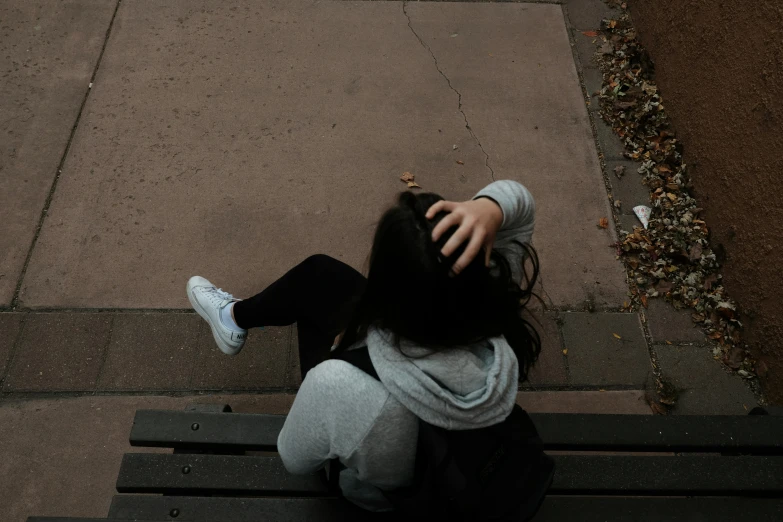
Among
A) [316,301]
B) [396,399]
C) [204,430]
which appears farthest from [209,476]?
[396,399]

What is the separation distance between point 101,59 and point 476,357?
326cm

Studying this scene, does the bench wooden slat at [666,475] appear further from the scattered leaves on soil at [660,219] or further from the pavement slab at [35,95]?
the pavement slab at [35,95]

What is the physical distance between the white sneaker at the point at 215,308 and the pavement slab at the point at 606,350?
55.0 inches

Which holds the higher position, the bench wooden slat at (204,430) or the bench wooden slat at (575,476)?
the bench wooden slat at (204,430)

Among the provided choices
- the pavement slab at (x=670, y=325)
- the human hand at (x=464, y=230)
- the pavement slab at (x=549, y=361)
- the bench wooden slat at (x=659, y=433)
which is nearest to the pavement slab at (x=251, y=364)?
the pavement slab at (x=549, y=361)

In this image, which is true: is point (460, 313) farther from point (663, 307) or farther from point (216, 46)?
point (216, 46)

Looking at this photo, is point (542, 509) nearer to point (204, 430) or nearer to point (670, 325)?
point (204, 430)

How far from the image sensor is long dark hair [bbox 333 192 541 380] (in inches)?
50.9

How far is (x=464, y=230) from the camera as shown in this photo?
130 cm

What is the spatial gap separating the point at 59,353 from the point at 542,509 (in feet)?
6.66

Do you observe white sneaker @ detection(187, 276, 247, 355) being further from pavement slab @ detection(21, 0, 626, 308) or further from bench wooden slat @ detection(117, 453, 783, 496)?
bench wooden slat @ detection(117, 453, 783, 496)

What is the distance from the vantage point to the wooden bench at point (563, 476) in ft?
5.82

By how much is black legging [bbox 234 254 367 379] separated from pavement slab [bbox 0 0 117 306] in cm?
142

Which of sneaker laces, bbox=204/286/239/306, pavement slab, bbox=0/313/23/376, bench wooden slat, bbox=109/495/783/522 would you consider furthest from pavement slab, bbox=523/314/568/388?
pavement slab, bbox=0/313/23/376
